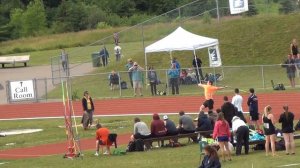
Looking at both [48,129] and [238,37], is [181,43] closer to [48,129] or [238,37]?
[238,37]

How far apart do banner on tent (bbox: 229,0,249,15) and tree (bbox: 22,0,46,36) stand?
4040cm

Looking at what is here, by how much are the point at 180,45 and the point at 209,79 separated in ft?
8.35

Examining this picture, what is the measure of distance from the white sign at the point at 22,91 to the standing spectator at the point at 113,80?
4.82 metres

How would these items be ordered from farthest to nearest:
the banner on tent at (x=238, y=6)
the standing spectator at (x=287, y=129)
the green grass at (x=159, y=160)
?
1. the banner on tent at (x=238, y=6)
2. the standing spectator at (x=287, y=129)
3. the green grass at (x=159, y=160)

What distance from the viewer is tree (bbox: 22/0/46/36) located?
9612 centimetres

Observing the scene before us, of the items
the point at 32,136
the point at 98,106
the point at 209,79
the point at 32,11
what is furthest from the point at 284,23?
the point at 32,11

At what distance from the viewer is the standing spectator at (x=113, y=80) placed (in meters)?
51.2

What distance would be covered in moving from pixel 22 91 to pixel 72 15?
44.5 m

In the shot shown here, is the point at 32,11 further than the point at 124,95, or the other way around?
the point at 32,11

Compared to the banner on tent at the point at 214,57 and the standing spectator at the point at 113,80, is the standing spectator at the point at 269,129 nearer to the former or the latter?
the banner on tent at the point at 214,57

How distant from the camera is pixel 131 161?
28.4 m

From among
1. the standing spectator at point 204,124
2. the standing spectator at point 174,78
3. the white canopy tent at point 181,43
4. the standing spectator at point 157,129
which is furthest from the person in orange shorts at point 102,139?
the white canopy tent at point 181,43

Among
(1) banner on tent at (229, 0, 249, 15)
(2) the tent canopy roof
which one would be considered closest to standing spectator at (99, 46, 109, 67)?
(1) banner on tent at (229, 0, 249, 15)

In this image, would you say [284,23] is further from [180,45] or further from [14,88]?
[14,88]
